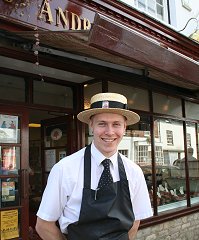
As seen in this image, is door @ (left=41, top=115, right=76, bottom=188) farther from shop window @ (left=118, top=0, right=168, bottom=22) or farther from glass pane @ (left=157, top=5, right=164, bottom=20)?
glass pane @ (left=157, top=5, right=164, bottom=20)

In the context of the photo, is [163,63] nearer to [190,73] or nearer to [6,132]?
[190,73]

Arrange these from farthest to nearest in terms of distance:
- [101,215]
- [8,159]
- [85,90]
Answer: [85,90]
[8,159]
[101,215]

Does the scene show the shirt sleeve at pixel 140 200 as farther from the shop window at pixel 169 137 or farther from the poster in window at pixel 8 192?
the shop window at pixel 169 137

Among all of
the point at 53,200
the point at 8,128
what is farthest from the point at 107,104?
the point at 8,128

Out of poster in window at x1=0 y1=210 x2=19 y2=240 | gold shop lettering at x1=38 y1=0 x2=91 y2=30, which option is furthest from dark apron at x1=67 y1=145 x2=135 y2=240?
poster in window at x1=0 y1=210 x2=19 y2=240

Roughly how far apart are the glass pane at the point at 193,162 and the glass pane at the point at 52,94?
11.4ft

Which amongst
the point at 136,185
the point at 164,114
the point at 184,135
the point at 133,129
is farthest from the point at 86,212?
the point at 184,135

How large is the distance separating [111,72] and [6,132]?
2078 millimetres

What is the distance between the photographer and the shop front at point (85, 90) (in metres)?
4.00

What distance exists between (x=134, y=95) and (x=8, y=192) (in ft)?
10.1

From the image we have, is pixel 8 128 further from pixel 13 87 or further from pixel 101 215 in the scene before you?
pixel 101 215

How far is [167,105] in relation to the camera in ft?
23.5

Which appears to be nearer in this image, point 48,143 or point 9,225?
point 9,225

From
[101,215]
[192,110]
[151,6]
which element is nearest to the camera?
[101,215]
